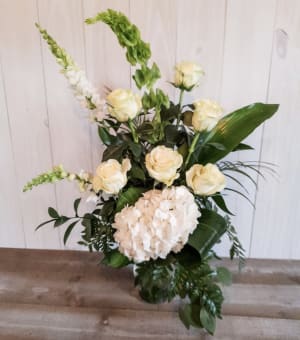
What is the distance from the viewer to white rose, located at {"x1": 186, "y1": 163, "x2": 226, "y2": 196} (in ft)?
2.18

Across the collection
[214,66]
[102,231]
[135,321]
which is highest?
[214,66]

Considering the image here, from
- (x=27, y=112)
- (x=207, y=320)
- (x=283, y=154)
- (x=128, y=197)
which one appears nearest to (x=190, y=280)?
(x=207, y=320)

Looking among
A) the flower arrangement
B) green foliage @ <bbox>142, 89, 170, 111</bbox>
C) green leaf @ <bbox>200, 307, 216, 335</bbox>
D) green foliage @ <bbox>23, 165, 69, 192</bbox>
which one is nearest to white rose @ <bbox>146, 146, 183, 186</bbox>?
the flower arrangement

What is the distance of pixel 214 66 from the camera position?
898 millimetres

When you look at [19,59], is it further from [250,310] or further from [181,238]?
[250,310]

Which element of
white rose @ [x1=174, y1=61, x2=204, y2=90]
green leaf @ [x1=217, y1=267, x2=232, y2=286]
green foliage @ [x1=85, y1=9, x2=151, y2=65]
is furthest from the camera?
green leaf @ [x1=217, y1=267, x2=232, y2=286]

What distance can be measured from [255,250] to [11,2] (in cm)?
101

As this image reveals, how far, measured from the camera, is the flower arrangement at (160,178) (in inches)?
26.0

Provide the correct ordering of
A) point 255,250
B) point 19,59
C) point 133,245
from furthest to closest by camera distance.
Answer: point 255,250 → point 19,59 → point 133,245

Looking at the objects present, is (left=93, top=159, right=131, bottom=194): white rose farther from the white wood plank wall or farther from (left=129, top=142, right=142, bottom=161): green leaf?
the white wood plank wall

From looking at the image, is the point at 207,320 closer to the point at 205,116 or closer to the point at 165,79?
the point at 205,116

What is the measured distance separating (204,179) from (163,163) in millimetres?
89

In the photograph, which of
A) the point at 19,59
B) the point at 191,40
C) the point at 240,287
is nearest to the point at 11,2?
the point at 19,59

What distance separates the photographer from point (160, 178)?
0.66 meters
